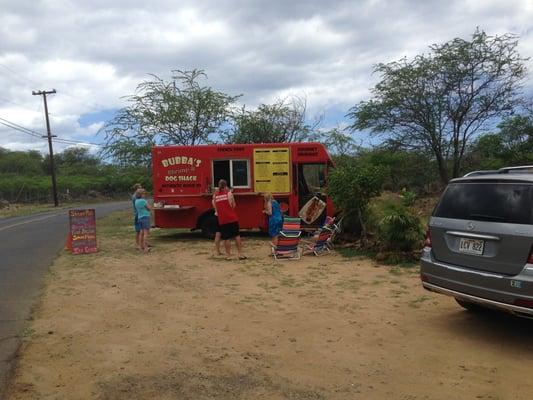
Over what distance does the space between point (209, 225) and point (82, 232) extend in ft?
11.5

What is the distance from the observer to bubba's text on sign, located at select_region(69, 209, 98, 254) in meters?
12.9

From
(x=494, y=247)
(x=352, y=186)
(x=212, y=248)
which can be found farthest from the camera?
(x=212, y=248)

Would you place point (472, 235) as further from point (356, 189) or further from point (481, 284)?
point (356, 189)

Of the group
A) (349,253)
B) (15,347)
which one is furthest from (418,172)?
(15,347)

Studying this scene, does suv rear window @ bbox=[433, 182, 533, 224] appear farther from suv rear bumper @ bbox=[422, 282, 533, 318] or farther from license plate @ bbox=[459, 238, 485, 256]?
suv rear bumper @ bbox=[422, 282, 533, 318]

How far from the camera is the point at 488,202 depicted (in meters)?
5.70

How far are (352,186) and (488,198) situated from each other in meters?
6.64

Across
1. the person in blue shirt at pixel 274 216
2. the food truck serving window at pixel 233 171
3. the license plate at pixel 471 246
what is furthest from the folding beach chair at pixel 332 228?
the license plate at pixel 471 246

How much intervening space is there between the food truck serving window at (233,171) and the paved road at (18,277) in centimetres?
454

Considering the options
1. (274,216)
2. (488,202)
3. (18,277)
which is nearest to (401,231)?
(274,216)

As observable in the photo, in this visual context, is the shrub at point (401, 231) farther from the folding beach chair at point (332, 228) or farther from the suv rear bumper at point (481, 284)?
the suv rear bumper at point (481, 284)

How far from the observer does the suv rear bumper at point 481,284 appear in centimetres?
516

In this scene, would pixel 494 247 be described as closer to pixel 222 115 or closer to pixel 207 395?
pixel 207 395

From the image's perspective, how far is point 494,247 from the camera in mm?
5453
